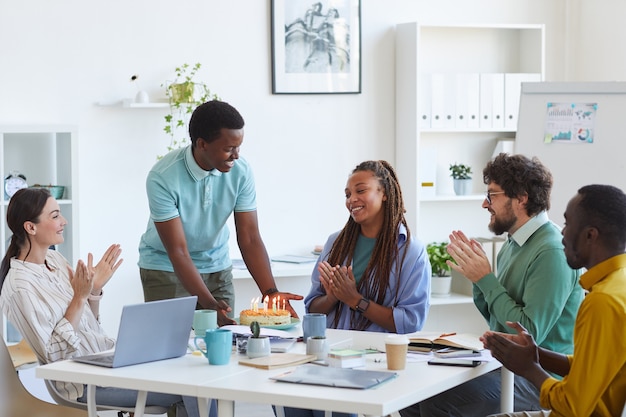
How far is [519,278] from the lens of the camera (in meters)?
3.03

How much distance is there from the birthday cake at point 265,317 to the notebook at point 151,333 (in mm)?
388

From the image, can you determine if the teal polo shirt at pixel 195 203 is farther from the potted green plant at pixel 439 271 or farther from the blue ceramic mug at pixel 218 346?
the potted green plant at pixel 439 271

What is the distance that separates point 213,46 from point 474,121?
1567mm

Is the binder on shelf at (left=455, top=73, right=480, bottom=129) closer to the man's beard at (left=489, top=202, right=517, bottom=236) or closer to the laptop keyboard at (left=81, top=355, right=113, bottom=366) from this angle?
the man's beard at (left=489, top=202, right=517, bottom=236)

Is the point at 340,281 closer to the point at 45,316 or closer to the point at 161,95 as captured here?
the point at 45,316

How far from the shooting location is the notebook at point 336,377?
7.56 feet

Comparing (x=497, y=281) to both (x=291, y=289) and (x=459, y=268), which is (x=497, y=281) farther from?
(x=291, y=289)

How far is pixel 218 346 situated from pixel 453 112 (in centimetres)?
319

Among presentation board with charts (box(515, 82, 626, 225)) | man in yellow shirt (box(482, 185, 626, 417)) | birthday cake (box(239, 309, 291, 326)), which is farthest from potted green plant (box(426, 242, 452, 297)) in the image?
man in yellow shirt (box(482, 185, 626, 417))

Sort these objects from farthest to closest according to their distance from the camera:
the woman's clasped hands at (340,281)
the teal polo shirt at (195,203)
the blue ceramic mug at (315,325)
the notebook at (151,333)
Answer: the teal polo shirt at (195,203) → the woman's clasped hands at (340,281) → the blue ceramic mug at (315,325) → the notebook at (151,333)

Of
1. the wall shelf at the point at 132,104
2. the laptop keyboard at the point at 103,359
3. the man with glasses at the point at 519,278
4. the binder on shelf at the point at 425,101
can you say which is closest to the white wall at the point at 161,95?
the wall shelf at the point at 132,104

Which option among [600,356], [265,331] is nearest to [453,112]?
[265,331]

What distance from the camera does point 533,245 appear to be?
302 cm

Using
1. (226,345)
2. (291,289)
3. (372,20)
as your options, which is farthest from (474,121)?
(226,345)
